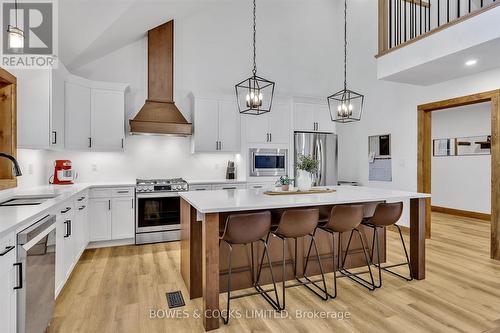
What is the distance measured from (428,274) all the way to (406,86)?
323 cm

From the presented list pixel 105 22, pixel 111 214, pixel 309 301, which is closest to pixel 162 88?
pixel 105 22

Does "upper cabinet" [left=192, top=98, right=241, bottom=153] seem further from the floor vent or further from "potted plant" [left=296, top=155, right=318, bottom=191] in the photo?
the floor vent

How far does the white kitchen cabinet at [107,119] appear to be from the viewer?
420 centimetres

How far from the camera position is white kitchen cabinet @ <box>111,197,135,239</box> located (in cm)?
416

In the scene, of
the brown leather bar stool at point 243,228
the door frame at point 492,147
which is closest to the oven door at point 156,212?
the brown leather bar stool at point 243,228

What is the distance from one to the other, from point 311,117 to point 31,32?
14.5 feet

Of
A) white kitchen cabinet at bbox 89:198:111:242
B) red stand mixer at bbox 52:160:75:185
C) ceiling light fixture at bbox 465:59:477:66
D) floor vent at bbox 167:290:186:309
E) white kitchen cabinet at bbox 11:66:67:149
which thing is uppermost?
ceiling light fixture at bbox 465:59:477:66

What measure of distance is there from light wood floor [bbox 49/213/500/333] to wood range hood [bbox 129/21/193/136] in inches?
79.8

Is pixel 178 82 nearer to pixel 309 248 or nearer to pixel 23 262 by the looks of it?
pixel 309 248

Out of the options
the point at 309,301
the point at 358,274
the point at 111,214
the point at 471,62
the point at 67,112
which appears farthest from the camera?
the point at 111,214

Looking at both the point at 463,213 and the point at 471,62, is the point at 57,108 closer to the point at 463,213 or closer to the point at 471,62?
the point at 471,62

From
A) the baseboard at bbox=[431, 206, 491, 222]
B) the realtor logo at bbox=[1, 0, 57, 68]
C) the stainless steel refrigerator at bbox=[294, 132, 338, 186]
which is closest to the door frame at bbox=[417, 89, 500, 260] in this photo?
the stainless steel refrigerator at bbox=[294, 132, 338, 186]

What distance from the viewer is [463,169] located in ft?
21.1

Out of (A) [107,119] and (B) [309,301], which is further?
(A) [107,119]
